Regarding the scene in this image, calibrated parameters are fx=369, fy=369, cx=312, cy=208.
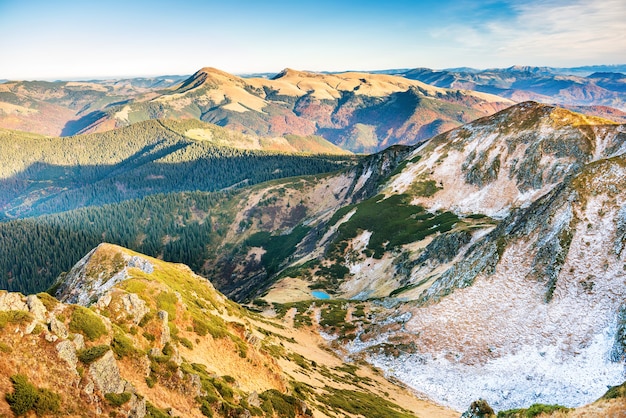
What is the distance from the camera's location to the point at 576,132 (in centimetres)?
12706

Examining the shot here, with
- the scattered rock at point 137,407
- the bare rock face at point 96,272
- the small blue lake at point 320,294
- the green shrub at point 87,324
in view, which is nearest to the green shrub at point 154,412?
the scattered rock at point 137,407

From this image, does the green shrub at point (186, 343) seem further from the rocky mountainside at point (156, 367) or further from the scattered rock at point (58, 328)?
the scattered rock at point (58, 328)

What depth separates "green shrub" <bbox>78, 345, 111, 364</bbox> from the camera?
25781mm

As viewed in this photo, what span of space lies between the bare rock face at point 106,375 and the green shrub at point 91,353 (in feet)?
1.07

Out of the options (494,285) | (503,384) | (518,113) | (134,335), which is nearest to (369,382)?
(503,384)

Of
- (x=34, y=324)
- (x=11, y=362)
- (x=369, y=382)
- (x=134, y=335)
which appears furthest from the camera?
(x=369, y=382)

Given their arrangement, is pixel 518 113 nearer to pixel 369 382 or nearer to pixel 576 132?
pixel 576 132

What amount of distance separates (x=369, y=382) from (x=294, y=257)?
11096 centimetres

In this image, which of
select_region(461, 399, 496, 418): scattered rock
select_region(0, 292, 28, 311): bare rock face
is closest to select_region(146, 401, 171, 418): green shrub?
select_region(0, 292, 28, 311): bare rock face

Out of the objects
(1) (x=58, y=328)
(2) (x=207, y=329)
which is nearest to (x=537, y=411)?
(2) (x=207, y=329)

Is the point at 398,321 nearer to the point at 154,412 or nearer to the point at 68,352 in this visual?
the point at 154,412

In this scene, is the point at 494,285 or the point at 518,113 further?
the point at 518,113

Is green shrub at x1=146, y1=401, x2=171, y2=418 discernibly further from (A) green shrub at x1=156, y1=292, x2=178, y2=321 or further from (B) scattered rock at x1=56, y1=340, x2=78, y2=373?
(A) green shrub at x1=156, y1=292, x2=178, y2=321

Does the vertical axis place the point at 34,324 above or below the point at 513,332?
above
